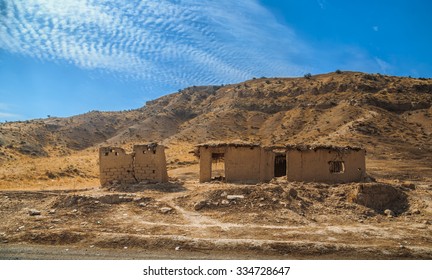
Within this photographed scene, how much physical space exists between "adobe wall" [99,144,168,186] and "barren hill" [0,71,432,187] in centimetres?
743

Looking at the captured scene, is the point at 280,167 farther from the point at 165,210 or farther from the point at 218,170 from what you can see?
the point at 165,210

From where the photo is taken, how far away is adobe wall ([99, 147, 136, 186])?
16.5 m

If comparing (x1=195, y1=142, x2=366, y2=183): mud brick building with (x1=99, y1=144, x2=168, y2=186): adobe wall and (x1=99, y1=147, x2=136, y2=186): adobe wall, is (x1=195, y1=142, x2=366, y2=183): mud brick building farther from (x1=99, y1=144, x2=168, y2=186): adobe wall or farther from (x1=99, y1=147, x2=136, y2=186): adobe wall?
(x1=99, y1=147, x2=136, y2=186): adobe wall

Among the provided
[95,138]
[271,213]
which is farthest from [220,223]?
[95,138]

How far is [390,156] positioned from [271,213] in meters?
18.6

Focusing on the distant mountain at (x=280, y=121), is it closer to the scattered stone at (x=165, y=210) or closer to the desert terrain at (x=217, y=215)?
the desert terrain at (x=217, y=215)

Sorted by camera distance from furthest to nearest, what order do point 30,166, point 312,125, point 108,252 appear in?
point 312,125 → point 30,166 → point 108,252

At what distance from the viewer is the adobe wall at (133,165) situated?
1644 cm

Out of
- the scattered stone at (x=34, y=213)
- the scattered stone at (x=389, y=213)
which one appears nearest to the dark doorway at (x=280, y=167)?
the scattered stone at (x=389, y=213)

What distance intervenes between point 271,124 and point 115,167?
27790mm

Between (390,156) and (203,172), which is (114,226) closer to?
(203,172)

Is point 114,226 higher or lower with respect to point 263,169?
lower

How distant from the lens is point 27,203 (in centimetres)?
1417

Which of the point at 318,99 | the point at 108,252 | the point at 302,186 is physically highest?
the point at 318,99
